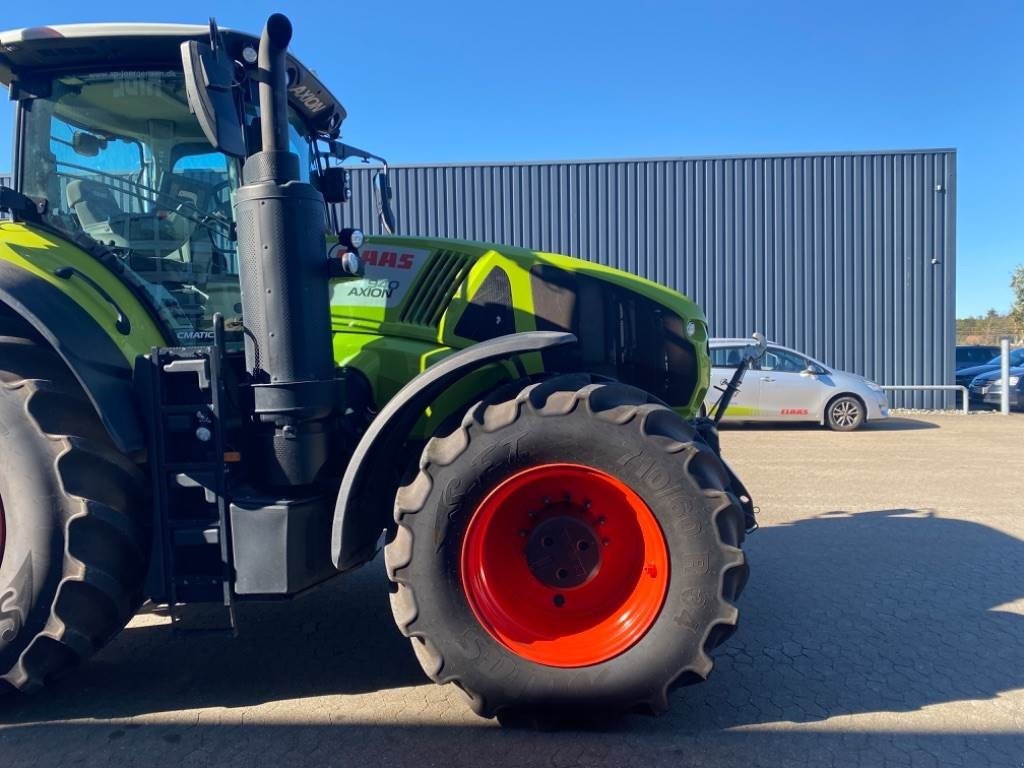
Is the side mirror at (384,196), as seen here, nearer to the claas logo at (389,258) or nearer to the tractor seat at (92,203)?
the claas logo at (389,258)

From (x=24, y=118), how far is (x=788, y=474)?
→ 7544 millimetres

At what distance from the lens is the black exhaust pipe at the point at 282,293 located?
2.88 meters

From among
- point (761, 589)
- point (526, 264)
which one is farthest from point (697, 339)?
point (761, 589)

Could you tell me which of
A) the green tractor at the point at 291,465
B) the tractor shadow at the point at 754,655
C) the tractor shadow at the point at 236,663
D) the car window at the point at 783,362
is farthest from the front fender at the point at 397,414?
the car window at the point at 783,362

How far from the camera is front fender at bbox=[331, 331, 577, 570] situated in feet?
9.16

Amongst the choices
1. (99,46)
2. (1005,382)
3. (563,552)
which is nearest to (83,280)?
(99,46)

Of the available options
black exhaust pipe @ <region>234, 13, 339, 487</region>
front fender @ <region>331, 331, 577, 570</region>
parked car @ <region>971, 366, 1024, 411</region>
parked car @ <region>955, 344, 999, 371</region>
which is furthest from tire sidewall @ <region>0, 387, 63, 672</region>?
parked car @ <region>955, 344, 999, 371</region>

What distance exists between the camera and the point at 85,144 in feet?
11.5

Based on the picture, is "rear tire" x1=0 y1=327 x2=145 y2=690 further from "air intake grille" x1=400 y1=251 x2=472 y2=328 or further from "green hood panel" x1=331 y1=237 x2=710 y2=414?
"air intake grille" x1=400 y1=251 x2=472 y2=328

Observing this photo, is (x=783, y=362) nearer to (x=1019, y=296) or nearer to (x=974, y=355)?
(x=974, y=355)

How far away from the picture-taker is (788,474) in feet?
27.1

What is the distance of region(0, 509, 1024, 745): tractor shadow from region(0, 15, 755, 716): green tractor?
374mm

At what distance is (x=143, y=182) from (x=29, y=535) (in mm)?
1676

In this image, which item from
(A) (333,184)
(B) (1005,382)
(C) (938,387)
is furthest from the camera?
(C) (938,387)
